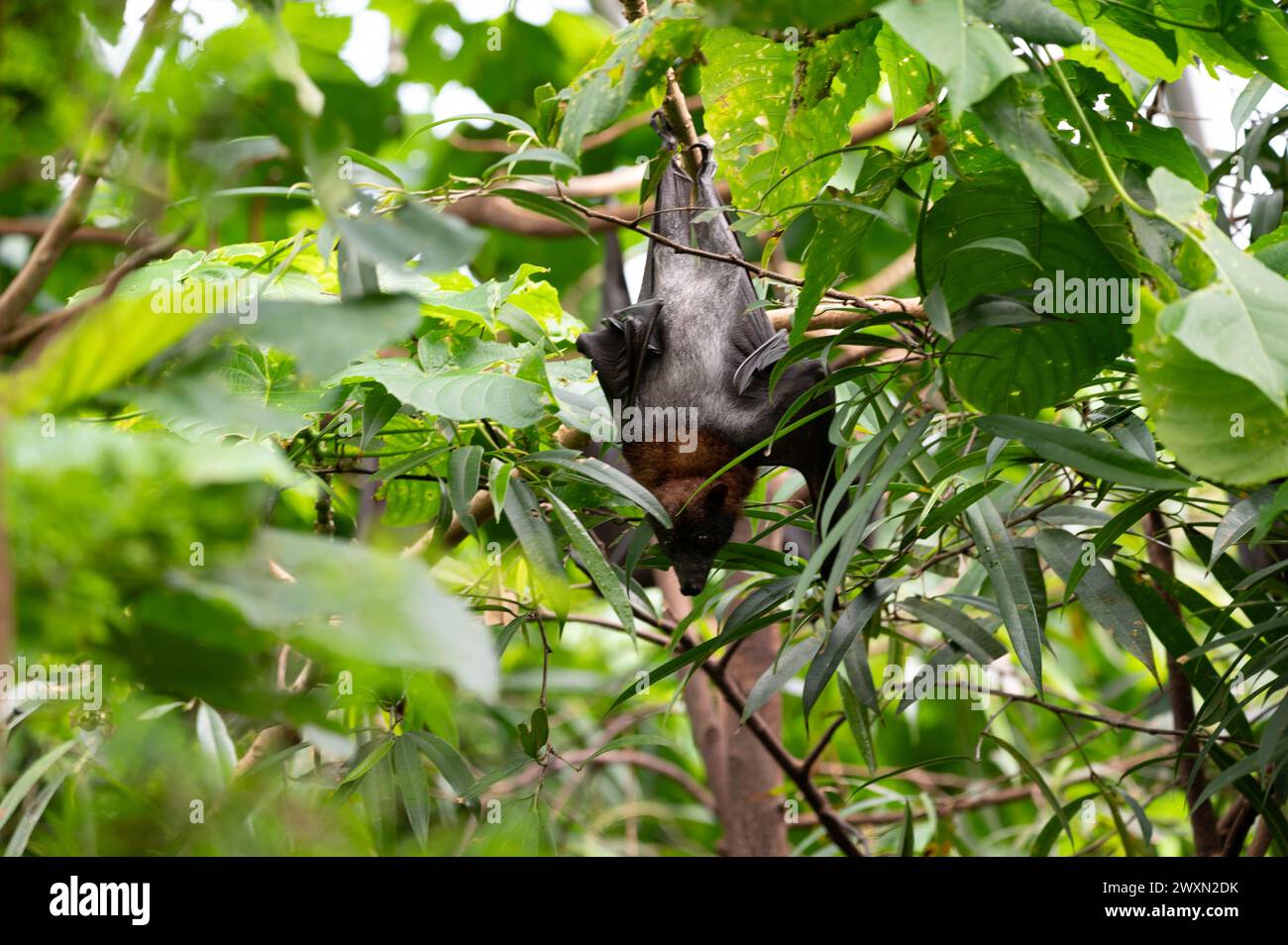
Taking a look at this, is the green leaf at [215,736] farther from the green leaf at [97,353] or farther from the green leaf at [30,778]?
the green leaf at [97,353]

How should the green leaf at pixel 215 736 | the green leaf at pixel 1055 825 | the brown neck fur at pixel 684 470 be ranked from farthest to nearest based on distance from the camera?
the brown neck fur at pixel 684 470, the green leaf at pixel 1055 825, the green leaf at pixel 215 736

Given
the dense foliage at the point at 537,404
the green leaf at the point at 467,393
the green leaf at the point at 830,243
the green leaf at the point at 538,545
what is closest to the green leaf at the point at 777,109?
the dense foliage at the point at 537,404

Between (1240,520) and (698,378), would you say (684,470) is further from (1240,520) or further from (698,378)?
(1240,520)

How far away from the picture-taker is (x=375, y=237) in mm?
666

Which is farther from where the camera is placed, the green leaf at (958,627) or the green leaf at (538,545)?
the green leaf at (958,627)

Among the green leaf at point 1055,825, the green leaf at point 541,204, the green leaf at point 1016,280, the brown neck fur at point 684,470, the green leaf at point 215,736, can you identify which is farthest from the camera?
the brown neck fur at point 684,470

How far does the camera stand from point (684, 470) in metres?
2.27

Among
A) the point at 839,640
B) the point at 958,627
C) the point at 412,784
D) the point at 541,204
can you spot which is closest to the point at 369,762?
the point at 412,784

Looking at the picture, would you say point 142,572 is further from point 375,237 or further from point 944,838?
point 944,838

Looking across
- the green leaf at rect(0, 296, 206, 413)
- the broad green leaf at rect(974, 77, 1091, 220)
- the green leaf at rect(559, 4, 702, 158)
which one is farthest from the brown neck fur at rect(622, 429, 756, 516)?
the green leaf at rect(0, 296, 206, 413)

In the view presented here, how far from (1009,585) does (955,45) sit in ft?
2.60

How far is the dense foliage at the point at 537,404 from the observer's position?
0.50 m

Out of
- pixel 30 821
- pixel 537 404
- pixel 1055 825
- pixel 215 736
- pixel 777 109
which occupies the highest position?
pixel 777 109

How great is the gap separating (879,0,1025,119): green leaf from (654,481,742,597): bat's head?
3.71ft
